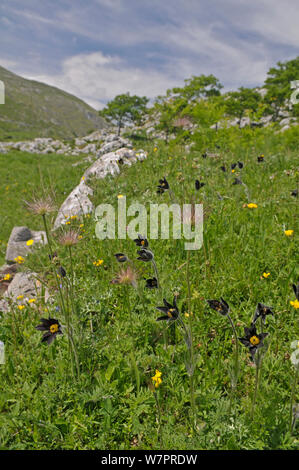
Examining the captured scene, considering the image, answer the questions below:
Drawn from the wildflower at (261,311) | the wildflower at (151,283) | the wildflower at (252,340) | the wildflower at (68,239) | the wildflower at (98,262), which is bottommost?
the wildflower at (252,340)

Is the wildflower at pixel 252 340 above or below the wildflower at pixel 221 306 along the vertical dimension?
below

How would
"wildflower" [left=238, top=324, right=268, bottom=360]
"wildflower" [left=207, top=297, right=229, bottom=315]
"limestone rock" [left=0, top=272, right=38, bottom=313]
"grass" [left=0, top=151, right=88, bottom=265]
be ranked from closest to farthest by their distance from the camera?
"wildflower" [left=238, top=324, right=268, bottom=360] → "wildflower" [left=207, top=297, right=229, bottom=315] → "limestone rock" [left=0, top=272, right=38, bottom=313] → "grass" [left=0, top=151, right=88, bottom=265]

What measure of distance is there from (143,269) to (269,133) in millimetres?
8440

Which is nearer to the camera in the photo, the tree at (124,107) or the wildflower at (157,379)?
the wildflower at (157,379)

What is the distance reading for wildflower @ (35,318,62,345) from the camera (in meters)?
2.39

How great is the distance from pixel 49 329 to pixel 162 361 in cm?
104

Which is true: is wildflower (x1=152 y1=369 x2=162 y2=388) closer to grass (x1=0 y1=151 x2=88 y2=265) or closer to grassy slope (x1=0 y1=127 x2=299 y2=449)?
grassy slope (x1=0 y1=127 x2=299 y2=449)

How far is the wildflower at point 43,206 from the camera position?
2.28 metres

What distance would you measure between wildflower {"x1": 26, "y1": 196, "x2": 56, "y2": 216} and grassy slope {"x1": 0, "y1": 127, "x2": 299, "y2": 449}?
1.03m

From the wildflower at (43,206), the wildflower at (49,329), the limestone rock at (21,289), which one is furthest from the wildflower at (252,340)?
the limestone rock at (21,289)

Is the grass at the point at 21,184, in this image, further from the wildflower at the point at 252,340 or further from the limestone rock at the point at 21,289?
the wildflower at the point at 252,340

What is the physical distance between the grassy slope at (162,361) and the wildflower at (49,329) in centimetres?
20

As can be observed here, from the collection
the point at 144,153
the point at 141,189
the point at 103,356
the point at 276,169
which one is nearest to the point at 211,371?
the point at 103,356

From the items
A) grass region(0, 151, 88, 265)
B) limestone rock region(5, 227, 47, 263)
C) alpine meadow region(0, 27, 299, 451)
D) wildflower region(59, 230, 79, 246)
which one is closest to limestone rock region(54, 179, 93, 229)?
grass region(0, 151, 88, 265)
